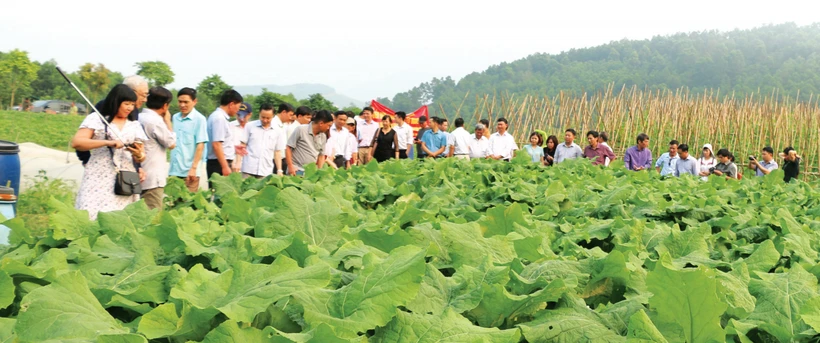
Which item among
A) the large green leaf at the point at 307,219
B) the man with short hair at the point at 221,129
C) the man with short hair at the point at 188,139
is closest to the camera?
the large green leaf at the point at 307,219

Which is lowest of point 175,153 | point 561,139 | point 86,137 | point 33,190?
point 561,139

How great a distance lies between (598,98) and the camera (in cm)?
2162

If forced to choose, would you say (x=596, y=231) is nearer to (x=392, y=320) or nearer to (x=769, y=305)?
(x=769, y=305)

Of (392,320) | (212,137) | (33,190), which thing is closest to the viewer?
(392,320)

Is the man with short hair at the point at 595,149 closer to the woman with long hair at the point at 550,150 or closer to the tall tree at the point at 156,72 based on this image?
the woman with long hair at the point at 550,150

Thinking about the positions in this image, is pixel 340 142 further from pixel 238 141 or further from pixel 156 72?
pixel 156 72

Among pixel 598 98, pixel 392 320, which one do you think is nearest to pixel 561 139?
pixel 598 98

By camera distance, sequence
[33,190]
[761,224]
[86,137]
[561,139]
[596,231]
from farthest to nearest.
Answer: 1. [561,139]
2. [33,190]
3. [86,137]
4. [761,224]
5. [596,231]

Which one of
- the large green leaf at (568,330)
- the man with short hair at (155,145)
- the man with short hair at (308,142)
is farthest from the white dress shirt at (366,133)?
the large green leaf at (568,330)

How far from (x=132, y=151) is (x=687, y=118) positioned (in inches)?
742

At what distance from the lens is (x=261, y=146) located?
867 centimetres

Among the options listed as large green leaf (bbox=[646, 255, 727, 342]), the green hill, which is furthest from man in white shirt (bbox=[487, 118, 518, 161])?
the green hill

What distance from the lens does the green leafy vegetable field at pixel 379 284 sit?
119 cm

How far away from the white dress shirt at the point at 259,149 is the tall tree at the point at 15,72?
2158 inches
